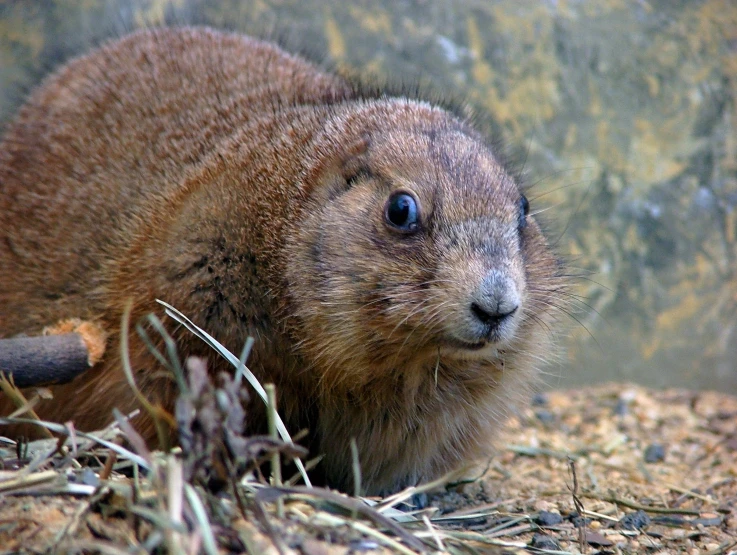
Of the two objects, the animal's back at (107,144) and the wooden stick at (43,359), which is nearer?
the wooden stick at (43,359)

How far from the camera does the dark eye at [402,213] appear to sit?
161 inches

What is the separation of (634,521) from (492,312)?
1.67 meters

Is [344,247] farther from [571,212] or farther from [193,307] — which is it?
[571,212]

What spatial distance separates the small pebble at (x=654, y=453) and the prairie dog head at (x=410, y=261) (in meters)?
2.09

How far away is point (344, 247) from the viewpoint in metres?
4.13

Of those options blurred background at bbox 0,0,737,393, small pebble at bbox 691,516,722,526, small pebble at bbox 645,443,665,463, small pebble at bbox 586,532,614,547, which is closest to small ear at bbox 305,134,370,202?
small pebble at bbox 586,532,614,547

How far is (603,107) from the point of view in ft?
24.0

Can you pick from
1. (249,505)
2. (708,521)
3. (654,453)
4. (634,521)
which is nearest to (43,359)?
(249,505)

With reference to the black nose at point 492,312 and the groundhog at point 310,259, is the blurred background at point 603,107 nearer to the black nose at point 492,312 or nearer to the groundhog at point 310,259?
the groundhog at point 310,259

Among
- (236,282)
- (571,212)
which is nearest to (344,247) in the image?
(236,282)

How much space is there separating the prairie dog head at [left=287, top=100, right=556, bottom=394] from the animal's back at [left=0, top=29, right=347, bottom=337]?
943mm

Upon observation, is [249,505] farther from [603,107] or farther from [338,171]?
[603,107]

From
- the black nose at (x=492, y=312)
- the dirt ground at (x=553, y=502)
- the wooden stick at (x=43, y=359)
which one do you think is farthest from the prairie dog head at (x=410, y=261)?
the wooden stick at (x=43, y=359)

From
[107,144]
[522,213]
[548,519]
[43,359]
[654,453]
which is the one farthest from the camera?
[654,453]
